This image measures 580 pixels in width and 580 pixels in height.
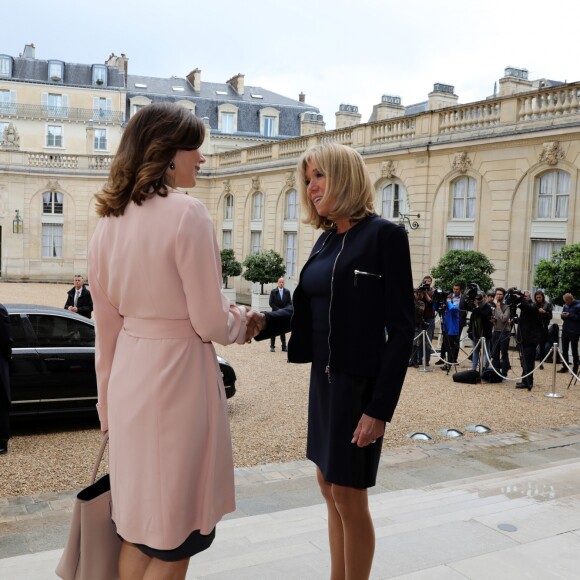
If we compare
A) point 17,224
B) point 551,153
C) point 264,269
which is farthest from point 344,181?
point 17,224

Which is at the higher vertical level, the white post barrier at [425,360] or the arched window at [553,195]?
the arched window at [553,195]

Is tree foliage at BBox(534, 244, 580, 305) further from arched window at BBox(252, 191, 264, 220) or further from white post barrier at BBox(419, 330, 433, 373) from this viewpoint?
arched window at BBox(252, 191, 264, 220)

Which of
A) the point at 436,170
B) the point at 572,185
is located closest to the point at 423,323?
the point at 572,185

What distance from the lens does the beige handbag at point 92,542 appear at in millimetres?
2264

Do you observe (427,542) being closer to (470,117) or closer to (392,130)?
(470,117)

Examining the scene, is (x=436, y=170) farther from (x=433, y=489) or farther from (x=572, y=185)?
(x=433, y=489)

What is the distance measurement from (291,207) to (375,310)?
25568mm

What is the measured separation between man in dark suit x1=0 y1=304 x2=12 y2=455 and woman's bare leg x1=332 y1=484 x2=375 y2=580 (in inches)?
195

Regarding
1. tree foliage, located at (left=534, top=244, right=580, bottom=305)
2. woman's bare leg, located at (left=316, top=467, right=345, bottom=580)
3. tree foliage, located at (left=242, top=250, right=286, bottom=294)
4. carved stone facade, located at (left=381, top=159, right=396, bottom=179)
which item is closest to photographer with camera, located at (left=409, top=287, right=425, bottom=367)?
tree foliage, located at (left=534, top=244, right=580, bottom=305)

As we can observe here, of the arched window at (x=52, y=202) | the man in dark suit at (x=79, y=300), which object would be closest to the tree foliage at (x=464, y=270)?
the man in dark suit at (x=79, y=300)

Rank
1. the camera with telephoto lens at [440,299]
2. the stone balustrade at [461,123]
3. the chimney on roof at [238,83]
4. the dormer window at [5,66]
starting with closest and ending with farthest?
the camera with telephoto lens at [440,299]
the stone balustrade at [461,123]
the dormer window at [5,66]
the chimney on roof at [238,83]

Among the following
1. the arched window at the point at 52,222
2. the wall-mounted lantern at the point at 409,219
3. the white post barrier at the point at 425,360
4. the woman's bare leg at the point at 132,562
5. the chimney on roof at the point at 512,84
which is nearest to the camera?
the woman's bare leg at the point at 132,562

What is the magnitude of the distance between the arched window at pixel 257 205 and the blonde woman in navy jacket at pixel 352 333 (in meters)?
27.2

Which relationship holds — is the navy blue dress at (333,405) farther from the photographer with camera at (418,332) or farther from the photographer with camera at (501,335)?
the photographer with camera at (418,332)
